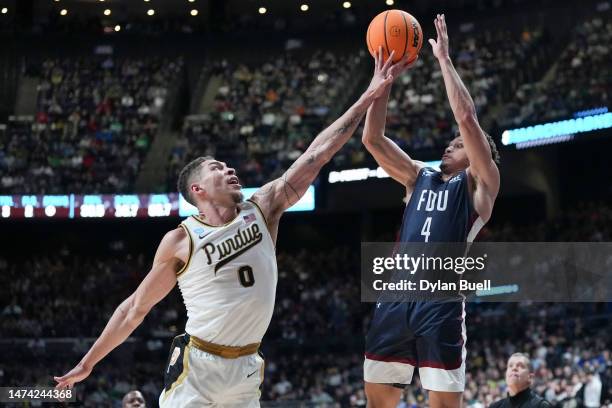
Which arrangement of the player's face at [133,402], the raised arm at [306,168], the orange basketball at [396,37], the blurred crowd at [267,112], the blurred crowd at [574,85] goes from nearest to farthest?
the raised arm at [306,168] < the orange basketball at [396,37] < the player's face at [133,402] < the blurred crowd at [574,85] < the blurred crowd at [267,112]

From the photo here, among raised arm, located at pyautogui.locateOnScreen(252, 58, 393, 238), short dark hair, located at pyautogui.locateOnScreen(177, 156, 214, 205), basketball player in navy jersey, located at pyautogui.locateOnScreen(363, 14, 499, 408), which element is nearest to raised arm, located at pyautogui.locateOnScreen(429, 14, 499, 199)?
basketball player in navy jersey, located at pyautogui.locateOnScreen(363, 14, 499, 408)

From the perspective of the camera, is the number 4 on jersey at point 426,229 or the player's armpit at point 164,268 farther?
the number 4 on jersey at point 426,229

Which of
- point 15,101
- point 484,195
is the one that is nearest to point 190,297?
point 484,195

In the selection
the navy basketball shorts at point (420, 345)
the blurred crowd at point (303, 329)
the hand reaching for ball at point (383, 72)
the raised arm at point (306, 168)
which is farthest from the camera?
the blurred crowd at point (303, 329)

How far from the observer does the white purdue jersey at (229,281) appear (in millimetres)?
5363

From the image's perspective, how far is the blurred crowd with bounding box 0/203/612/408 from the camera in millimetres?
17469

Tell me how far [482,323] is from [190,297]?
1521cm

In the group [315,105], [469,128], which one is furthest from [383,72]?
[315,105]

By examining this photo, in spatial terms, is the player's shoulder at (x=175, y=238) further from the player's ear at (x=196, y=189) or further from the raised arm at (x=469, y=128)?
the raised arm at (x=469, y=128)

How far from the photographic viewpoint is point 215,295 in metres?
5.38

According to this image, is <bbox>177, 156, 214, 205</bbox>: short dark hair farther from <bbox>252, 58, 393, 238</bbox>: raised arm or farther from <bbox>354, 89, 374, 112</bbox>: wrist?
<bbox>354, 89, 374, 112</bbox>: wrist

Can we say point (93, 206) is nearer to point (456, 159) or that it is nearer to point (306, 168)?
point (456, 159)

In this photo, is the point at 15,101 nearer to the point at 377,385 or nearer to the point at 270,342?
the point at 270,342

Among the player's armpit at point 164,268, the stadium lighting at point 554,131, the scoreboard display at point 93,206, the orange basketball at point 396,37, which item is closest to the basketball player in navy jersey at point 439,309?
the orange basketball at point 396,37
